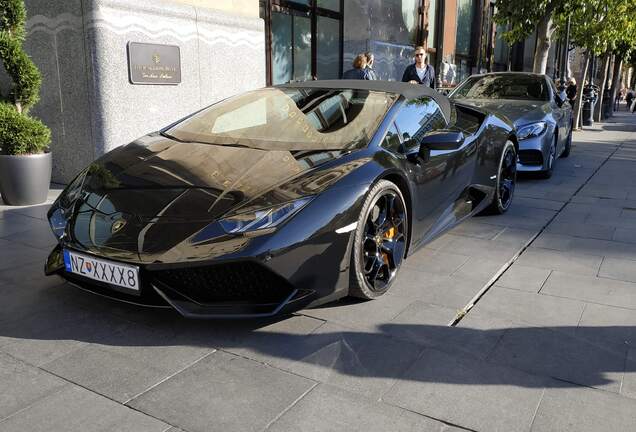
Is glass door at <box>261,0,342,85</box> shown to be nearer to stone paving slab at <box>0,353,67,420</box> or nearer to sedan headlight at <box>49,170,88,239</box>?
sedan headlight at <box>49,170,88,239</box>

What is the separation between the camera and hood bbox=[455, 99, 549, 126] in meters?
7.47

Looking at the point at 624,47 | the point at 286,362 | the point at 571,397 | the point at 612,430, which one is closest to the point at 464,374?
the point at 571,397

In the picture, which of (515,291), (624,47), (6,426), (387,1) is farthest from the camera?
(624,47)

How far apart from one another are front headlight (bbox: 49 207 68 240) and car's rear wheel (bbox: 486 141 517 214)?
3753 mm

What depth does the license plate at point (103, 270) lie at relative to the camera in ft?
8.96

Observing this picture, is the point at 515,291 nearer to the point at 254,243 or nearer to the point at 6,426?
the point at 254,243

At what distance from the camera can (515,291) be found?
3621 mm

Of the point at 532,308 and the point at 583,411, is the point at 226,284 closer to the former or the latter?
the point at 583,411

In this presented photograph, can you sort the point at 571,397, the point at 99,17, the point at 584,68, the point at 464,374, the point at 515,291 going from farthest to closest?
1. the point at 584,68
2. the point at 99,17
3. the point at 515,291
4. the point at 464,374
5. the point at 571,397

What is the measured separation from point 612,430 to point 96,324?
2.40 m

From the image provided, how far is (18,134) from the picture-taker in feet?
18.2

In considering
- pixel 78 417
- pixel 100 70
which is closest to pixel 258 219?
pixel 78 417

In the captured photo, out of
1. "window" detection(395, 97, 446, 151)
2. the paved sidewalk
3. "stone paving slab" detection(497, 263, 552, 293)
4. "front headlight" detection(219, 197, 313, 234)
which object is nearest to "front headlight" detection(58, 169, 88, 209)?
the paved sidewalk

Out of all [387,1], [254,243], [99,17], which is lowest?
[254,243]
